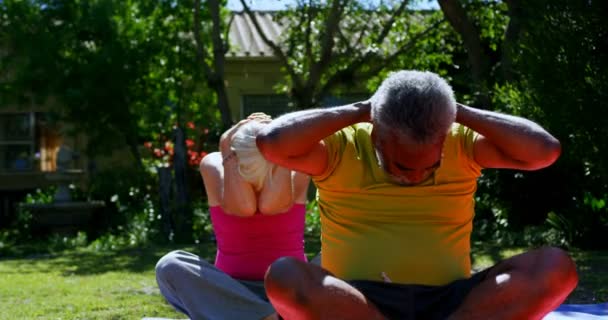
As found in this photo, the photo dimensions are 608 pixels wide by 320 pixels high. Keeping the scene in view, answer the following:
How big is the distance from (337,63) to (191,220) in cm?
374

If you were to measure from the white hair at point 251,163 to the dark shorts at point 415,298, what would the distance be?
997 millimetres

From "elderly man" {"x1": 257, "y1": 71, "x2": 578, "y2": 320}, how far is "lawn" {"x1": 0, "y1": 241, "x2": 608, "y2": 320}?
273 cm

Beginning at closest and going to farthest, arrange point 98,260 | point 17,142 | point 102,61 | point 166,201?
1. point 98,260
2. point 166,201
3. point 102,61
4. point 17,142

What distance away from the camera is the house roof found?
55.5ft

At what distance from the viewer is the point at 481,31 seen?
1358cm

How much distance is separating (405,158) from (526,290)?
0.64m

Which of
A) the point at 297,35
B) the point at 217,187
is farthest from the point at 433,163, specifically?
the point at 297,35

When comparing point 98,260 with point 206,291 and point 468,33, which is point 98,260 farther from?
point 206,291

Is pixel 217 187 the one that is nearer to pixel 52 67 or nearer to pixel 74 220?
pixel 74 220

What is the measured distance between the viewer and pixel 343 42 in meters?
13.5

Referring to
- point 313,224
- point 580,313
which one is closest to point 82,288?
point 580,313

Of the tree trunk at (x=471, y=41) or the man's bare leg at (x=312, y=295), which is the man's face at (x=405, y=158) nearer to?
the man's bare leg at (x=312, y=295)

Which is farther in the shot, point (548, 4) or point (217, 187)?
point (548, 4)

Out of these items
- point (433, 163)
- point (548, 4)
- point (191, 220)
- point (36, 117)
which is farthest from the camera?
point (36, 117)
